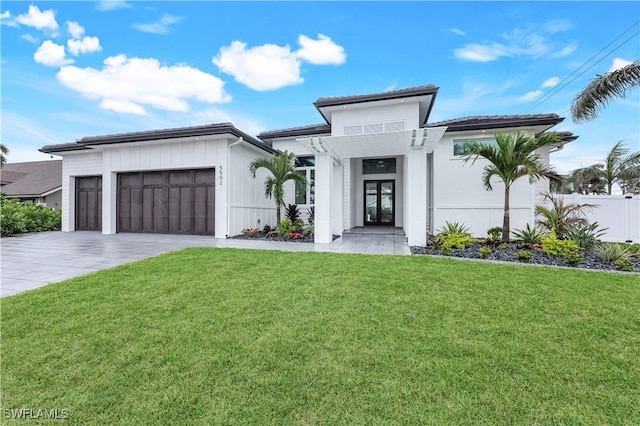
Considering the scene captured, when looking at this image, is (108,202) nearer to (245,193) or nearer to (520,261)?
(245,193)

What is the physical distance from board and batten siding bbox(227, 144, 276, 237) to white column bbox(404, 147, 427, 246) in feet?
20.9

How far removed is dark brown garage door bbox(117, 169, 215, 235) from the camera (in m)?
10.7

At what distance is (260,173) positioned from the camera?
12648 mm

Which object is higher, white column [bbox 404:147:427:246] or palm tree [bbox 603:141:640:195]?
palm tree [bbox 603:141:640:195]

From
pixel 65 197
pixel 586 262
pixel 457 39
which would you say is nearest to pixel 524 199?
pixel 586 262

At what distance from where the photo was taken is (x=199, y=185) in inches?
423

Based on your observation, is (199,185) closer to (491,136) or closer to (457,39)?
(491,136)

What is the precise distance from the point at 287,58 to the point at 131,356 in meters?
15.5

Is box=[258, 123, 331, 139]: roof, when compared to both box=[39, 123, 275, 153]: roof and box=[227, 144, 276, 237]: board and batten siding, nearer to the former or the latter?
box=[227, 144, 276, 237]: board and batten siding

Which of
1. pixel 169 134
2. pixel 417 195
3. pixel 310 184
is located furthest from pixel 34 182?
pixel 417 195

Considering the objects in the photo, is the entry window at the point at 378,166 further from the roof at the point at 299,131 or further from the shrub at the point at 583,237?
the shrub at the point at 583,237

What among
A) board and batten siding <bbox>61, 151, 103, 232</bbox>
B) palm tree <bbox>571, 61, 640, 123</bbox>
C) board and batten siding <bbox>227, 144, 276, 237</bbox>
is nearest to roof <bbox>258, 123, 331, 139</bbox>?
board and batten siding <bbox>227, 144, 276, 237</bbox>

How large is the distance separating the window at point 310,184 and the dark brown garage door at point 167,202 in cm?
419

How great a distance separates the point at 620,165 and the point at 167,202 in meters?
21.6
